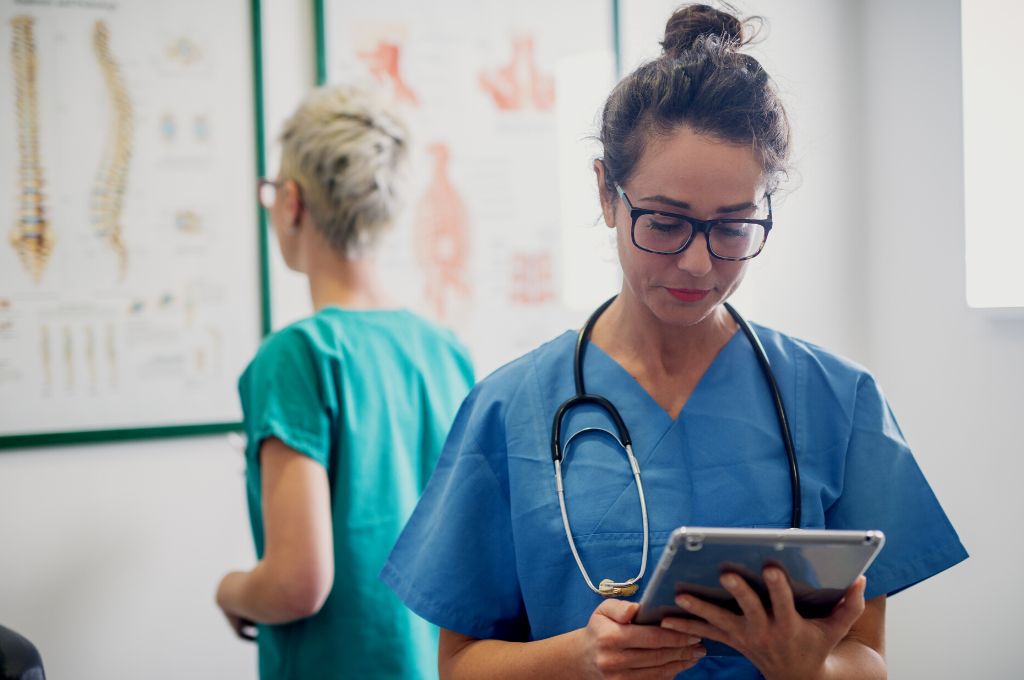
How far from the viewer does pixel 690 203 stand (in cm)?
98

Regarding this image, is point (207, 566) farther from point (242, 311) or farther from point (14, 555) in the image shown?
point (242, 311)

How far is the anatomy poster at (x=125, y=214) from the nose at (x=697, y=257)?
3.93 feet

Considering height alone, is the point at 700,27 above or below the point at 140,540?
above

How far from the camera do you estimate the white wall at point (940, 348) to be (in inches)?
70.1

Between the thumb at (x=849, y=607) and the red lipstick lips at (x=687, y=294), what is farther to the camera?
the red lipstick lips at (x=687, y=294)

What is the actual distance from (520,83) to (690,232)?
4.12 ft

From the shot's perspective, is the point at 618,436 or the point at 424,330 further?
the point at 424,330

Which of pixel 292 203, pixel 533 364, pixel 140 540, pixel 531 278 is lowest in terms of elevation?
pixel 140 540

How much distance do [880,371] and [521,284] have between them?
0.92 metres

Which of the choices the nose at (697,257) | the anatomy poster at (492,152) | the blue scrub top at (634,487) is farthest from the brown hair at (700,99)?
the anatomy poster at (492,152)

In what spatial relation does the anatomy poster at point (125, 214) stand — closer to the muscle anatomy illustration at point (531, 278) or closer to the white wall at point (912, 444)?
the white wall at point (912, 444)

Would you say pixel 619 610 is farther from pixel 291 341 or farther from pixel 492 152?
pixel 492 152

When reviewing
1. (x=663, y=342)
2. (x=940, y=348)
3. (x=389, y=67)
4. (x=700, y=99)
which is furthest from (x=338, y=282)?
(x=940, y=348)

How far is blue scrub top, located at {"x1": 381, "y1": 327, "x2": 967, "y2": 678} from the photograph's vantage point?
39.7 inches
